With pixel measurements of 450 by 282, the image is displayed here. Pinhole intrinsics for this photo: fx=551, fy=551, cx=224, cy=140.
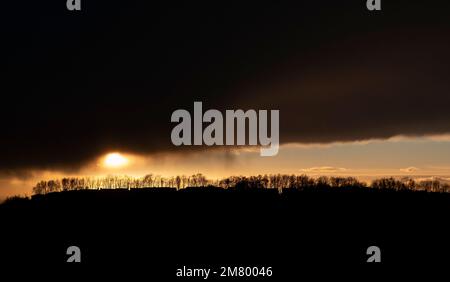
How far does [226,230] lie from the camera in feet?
522

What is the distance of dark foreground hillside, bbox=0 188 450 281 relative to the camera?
134750 millimetres

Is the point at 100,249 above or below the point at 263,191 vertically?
below

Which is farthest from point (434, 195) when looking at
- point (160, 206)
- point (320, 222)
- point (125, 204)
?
point (125, 204)

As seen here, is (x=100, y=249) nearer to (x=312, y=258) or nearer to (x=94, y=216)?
(x=94, y=216)

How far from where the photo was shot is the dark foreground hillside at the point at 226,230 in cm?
13475

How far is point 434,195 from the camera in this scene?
165 m

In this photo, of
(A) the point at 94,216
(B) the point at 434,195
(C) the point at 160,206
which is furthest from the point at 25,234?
(B) the point at 434,195

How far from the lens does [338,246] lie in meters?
144

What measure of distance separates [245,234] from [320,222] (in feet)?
73.4
